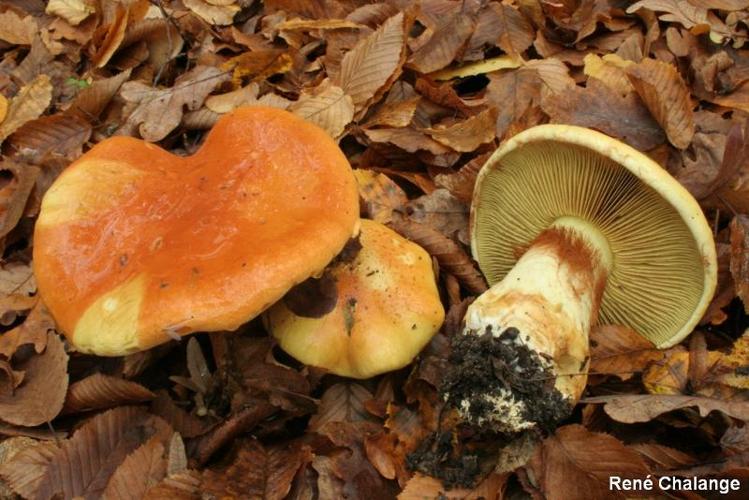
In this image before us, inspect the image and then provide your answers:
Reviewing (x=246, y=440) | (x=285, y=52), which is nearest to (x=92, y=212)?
(x=246, y=440)

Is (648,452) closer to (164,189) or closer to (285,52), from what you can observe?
(164,189)

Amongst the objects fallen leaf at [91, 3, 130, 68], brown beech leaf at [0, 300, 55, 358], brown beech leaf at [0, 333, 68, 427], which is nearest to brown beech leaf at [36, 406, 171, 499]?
brown beech leaf at [0, 333, 68, 427]

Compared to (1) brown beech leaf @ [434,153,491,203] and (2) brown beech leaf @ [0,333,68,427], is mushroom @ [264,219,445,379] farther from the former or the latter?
(2) brown beech leaf @ [0,333,68,427]

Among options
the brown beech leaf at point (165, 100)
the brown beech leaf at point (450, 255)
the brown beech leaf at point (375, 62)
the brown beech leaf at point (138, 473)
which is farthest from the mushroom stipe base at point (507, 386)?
the brown beech leaf at point (165, 100)

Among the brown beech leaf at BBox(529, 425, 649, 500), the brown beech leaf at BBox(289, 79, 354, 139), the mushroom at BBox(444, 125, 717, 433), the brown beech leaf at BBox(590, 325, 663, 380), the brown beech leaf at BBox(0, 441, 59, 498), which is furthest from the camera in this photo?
the brown beech leaf at BBox(289, 79, 354, 139)

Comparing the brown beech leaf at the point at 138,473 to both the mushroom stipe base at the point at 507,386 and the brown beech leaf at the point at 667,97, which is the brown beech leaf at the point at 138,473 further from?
the brown beech leaf at the point at 667,97
